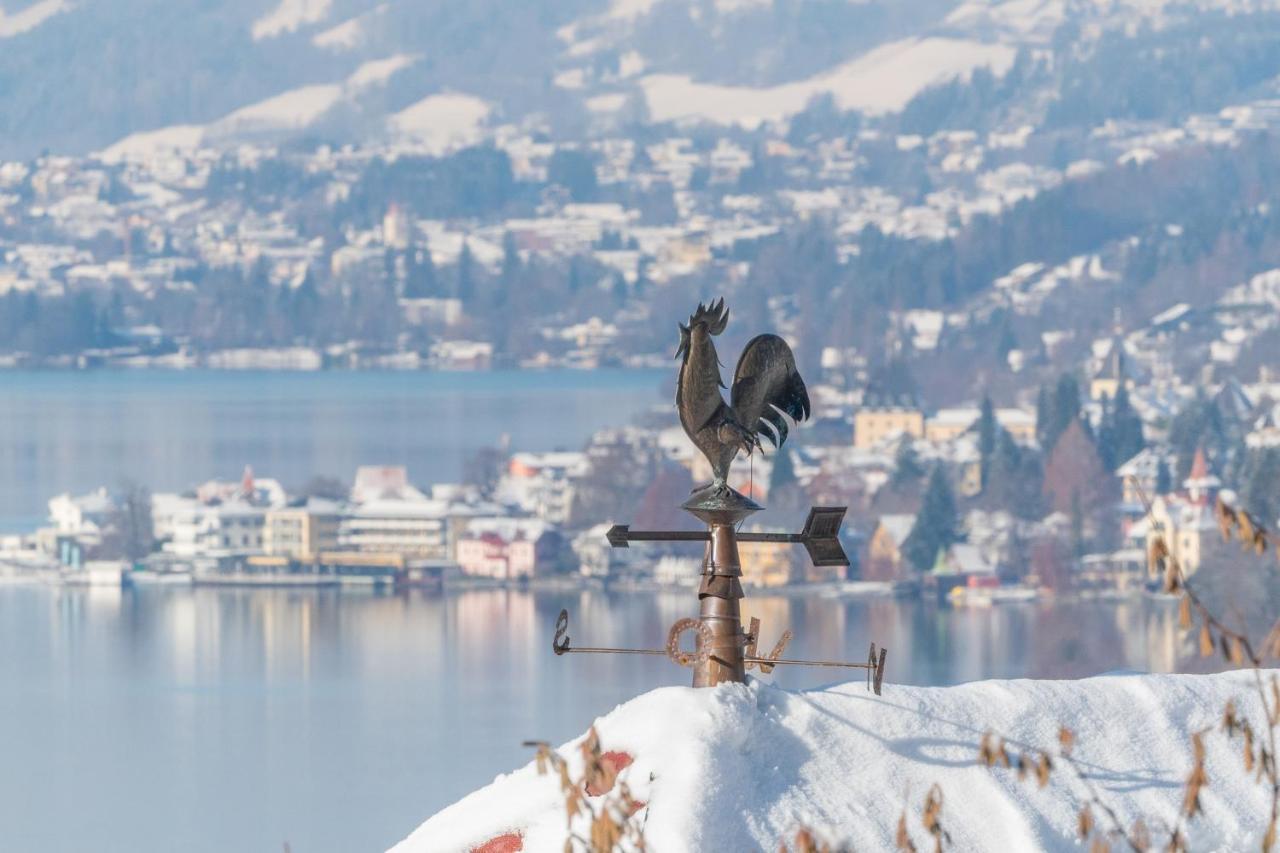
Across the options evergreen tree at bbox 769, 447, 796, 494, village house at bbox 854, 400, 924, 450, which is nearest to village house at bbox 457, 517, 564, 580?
evergreen tree at bbox 769, 447, 796, 494

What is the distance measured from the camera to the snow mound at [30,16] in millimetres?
112562

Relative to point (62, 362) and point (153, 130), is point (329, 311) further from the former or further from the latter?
point (153, 130)

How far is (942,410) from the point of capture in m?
52.7

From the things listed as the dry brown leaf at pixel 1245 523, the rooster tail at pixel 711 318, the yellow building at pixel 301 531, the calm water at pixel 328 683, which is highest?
the rooster tail at pixel 711 318

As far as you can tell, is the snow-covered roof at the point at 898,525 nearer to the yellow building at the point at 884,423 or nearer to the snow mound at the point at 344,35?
the yellow building at the point at 884,423

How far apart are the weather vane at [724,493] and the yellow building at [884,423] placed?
1739 inches

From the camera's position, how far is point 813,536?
10.9 feet

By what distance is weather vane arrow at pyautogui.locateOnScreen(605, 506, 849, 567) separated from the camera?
3250 millimetres

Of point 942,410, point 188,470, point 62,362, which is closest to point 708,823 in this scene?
point 188,470

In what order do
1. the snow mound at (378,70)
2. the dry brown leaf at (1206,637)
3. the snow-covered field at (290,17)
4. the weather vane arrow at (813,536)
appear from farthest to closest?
the snow-covered field at (290,17)
the snow mound at (378,70)
the weather vane arrow at (813,536)
the dry brown leaf at (1206,637)

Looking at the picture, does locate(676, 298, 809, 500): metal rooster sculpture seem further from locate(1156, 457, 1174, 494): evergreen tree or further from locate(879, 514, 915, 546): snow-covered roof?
locate(1156, 457, 1174, 494): evergreen tree

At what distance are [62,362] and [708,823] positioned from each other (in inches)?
2883

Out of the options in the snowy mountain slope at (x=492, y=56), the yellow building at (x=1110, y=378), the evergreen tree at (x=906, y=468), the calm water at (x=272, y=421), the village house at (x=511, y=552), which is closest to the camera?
the village house at (x=511, y=552)

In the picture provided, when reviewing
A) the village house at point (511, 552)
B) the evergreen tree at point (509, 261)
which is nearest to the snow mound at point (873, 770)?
the village house at point (511, 552)
